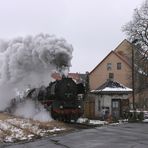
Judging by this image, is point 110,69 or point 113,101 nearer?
point 113,101

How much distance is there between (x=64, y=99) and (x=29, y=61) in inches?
362

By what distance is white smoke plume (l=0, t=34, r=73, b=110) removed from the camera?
40031 millimetres

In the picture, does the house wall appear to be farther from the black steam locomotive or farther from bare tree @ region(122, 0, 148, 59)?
the black steam locomotive

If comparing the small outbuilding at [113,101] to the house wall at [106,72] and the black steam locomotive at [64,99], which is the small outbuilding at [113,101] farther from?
the house wall at [106,72]

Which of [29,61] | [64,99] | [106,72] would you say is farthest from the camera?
[106,72]

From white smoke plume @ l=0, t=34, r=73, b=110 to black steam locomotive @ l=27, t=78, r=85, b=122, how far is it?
3311mm

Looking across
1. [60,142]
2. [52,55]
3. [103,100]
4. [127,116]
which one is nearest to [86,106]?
[103,100]

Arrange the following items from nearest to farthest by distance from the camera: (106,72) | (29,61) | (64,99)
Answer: (64,99), (29,61), (106,72)

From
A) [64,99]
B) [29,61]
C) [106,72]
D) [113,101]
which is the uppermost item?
[106,72]

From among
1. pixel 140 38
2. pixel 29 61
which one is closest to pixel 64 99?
pixel 29 61

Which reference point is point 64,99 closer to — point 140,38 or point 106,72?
point 140,38

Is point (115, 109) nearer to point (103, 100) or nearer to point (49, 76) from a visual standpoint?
point (103, 100)

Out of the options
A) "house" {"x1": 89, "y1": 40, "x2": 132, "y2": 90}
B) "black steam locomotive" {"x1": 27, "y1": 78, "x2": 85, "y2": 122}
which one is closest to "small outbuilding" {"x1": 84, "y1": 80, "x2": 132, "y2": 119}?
"black steam locomotive" {"x1": 27, "y1": 78, "x2": 85, "y2": 122}

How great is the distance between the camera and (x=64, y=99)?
3656cm
